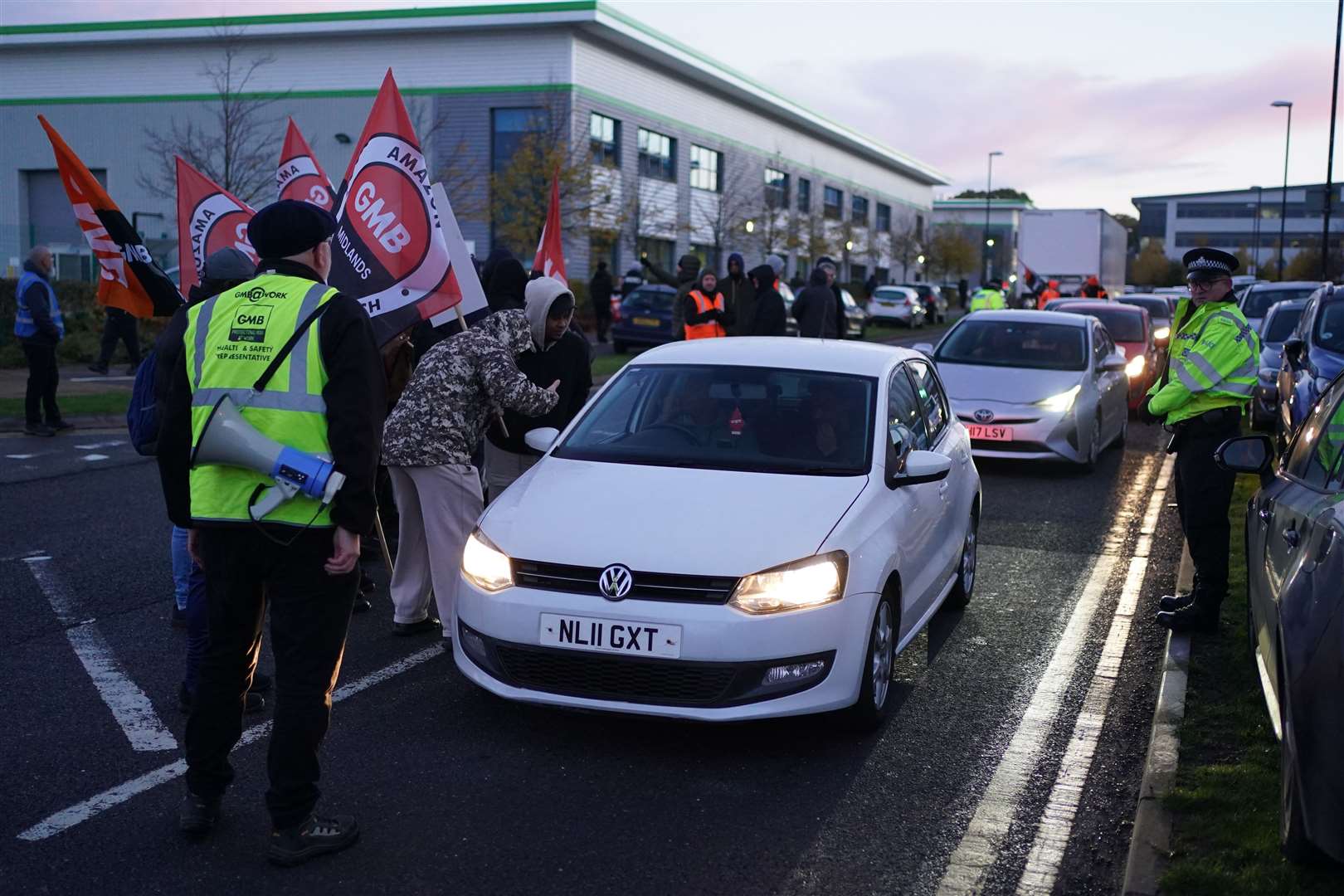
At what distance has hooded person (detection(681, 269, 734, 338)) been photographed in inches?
540

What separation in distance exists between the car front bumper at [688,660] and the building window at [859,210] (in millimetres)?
74421

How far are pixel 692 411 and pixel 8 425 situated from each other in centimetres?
1130

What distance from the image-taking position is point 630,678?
5000 millimetres

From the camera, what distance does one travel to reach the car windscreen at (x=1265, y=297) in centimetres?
2156

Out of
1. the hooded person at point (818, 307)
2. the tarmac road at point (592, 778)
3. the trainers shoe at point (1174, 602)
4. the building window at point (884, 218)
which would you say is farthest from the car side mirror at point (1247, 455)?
the building window at point (884, 218)

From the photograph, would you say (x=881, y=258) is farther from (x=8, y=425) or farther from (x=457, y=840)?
(x=457, y=840)

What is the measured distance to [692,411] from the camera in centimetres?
641

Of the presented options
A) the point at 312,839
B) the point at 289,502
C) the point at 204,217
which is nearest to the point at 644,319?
the point at 204,217

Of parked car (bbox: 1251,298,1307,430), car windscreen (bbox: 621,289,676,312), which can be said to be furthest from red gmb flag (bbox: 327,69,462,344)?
car windscreen (bbox: 621,289,676,312)

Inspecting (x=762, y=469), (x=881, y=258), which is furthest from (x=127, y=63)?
(x=762, y=469)

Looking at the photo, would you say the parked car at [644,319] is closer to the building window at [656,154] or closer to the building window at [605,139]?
the building window at [605,139]

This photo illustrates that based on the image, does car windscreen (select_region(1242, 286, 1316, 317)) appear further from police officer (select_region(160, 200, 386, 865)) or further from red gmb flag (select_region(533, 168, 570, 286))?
police officer (select_region(160, 200, 386, 865))

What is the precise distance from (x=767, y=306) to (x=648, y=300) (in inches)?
635

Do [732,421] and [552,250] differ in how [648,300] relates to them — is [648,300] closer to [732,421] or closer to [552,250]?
[552,250]
